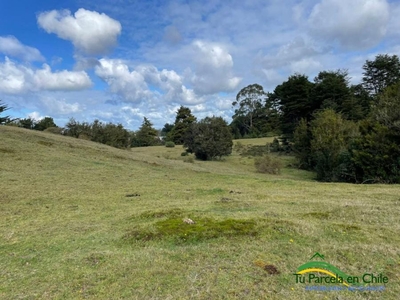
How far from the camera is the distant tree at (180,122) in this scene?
55.9 metres

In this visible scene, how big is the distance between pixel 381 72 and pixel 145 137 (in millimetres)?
40825

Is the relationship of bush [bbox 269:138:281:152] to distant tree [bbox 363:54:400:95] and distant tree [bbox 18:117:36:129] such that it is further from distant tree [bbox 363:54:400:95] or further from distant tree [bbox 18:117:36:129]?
distant tree [bbox 18:117:36:129]

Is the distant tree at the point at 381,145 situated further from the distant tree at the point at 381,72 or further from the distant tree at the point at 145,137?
the distant tree at the point at 145,137

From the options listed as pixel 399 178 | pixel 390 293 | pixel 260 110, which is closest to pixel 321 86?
pixel 399 178

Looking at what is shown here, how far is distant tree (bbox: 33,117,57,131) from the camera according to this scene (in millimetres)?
43950

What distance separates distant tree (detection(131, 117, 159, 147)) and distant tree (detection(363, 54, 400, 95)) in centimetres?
3847

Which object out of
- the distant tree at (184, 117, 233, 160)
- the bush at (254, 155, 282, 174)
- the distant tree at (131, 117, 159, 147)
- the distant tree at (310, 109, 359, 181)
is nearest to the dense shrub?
the distant tree at (184, 117, 233, 160)

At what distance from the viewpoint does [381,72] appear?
125ft

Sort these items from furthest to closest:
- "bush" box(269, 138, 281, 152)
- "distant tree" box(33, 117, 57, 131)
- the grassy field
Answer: "distant tree" box(33, 117, 57, 131)
"bush" box(269, 138, 281, 152)
the grassy field

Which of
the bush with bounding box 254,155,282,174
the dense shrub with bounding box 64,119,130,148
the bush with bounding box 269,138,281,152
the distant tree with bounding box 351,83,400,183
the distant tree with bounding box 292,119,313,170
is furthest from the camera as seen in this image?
Result: the bush with bounding box 269,138,281,152

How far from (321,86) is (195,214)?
107 feet

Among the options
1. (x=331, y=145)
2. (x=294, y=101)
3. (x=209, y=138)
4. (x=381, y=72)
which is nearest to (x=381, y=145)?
(x=331, y=145)

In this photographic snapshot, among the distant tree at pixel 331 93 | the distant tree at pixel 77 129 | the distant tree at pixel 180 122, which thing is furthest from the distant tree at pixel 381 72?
the distant tree at pixel 77 129

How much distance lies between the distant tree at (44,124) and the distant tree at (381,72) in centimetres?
4694
